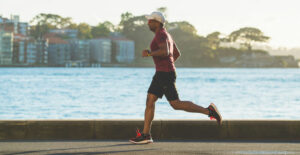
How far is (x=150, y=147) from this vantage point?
673 cm

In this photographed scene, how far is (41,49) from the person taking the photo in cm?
16225

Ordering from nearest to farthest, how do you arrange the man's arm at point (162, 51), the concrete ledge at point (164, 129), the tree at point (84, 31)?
the man's arm at point (162, 51) < the concrete ledge at point (164, 129) < the tree at point (84, 31)

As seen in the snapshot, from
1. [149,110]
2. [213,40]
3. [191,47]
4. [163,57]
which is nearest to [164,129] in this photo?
[149,110]

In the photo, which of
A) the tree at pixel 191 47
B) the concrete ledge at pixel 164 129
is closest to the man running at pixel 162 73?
the concrete ledge at pixel 164 129

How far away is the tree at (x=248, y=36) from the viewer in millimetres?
171250

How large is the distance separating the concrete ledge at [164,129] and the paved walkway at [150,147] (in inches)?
12.5

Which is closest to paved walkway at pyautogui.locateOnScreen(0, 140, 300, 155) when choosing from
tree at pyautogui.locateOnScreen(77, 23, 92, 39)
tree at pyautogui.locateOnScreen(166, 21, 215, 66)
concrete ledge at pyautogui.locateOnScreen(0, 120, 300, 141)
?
concrete ledge at pyautogui.locateOnScreen(0, 120, 300, 141)

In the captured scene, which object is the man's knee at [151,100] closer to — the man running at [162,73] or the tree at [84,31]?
the man running at [162,73]

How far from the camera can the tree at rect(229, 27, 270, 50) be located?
171250 millimetres

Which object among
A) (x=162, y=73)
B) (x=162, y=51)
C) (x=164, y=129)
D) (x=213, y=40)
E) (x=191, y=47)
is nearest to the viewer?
(x=162, y=51)

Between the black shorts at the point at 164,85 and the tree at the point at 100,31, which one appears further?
the tree at the point at 100,31

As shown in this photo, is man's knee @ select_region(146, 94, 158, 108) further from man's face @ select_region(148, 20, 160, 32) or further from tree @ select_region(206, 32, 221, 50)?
tree @ select_region(206, 32, 221, 50)

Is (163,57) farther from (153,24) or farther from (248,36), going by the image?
(248,36)

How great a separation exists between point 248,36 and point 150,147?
170476 millimetres
